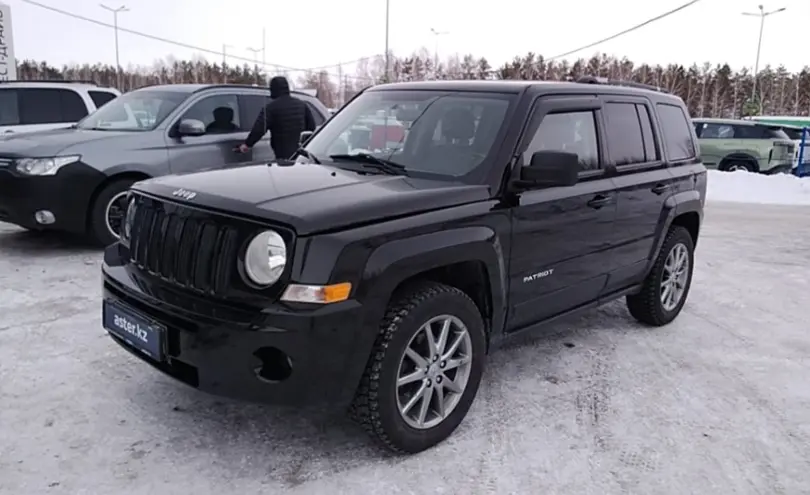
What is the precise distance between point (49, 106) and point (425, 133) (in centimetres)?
835

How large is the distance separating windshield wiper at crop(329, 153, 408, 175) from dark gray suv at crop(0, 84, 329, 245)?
7.34 feet

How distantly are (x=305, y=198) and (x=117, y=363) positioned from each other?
1.95 meters

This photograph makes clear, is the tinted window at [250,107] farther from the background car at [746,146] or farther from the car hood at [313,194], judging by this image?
the background car at [746,146]

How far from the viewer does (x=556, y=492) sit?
3068 millimetres

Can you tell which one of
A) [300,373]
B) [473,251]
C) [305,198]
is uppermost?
[305,198]

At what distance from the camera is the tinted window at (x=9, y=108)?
9.98 m

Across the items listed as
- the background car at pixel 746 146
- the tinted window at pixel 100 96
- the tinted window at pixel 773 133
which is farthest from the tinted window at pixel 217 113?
the tinted window at pixel 773 133

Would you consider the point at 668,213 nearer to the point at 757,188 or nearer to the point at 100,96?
the point at 100,96

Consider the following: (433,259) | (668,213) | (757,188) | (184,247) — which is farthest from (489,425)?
(757,188)

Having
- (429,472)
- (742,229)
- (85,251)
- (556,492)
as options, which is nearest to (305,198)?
(429,472)

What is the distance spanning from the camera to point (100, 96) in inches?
425

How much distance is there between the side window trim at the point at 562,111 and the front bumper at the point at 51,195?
4687mm

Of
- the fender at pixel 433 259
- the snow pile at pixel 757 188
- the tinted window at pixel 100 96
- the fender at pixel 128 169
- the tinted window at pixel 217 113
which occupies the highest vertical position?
the tinted window at pixel 100 96

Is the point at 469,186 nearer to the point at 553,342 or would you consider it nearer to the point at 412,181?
the point at 412,181
